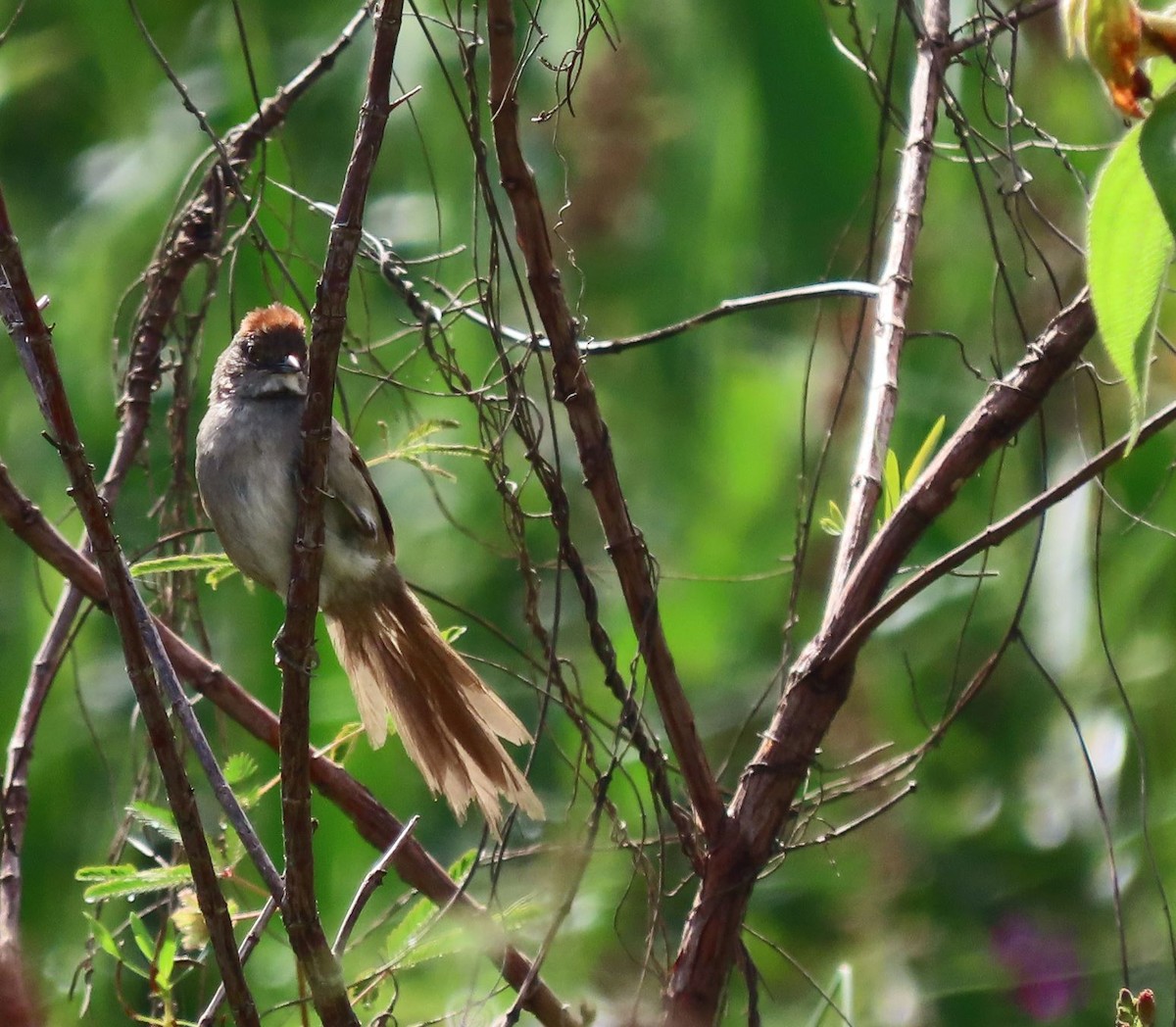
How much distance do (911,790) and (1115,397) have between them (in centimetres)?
359

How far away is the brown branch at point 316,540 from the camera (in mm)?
1740

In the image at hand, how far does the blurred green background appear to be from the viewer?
5.11 metres

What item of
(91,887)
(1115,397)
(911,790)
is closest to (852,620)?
(911,790)

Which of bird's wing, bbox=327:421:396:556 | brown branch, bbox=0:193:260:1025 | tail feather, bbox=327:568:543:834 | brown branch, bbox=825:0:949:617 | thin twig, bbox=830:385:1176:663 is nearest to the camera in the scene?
brown branch, bbox=0:193:260:1025

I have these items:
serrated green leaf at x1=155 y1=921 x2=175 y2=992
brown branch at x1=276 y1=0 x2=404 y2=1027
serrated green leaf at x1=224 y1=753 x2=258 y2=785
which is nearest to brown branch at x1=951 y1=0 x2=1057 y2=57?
brown branch at x1=276 y1=0 x2=404 y2=1027

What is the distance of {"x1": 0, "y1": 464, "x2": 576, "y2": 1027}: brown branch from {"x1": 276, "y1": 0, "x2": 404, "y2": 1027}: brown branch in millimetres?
248

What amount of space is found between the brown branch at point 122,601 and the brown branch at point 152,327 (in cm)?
74

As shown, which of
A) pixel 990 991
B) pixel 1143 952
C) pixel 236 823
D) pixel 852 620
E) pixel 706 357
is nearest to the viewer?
pixel 236 823

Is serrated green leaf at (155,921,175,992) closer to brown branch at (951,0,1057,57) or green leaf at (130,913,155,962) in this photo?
green leaf at (130,913,155,962)

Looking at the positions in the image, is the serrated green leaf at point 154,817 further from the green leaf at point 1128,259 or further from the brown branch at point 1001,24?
the brown branch at point 1001,24

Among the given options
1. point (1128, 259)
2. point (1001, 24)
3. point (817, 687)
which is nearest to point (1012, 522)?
point (817, 687)

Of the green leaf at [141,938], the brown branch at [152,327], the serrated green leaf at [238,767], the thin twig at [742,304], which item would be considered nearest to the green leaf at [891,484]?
the thin twig at [742,304]

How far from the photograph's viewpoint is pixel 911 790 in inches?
85.9

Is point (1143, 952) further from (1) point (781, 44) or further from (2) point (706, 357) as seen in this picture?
(1) point (781, 44)
